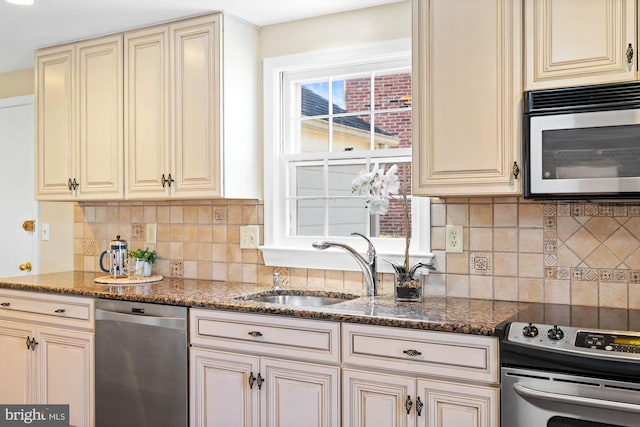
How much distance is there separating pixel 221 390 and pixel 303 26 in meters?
1.86

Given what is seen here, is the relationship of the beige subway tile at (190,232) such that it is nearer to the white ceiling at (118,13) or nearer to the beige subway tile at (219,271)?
the beige subway tile at (219,271)

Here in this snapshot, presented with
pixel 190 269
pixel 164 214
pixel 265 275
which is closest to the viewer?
pixel 265 275

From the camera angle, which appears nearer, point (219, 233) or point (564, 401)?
point (564, 401)

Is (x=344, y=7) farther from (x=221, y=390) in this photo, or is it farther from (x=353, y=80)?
(x=221, y=390)

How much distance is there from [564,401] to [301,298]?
4.77ft

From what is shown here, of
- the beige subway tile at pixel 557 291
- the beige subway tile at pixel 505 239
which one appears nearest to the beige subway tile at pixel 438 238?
the beige subway tile at pixel 505 239

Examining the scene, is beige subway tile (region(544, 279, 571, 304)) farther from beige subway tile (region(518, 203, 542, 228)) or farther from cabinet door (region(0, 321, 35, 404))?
cabinet door (region(0, 321, 35, 404))

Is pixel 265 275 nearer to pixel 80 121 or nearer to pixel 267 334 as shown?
pixel 267 334

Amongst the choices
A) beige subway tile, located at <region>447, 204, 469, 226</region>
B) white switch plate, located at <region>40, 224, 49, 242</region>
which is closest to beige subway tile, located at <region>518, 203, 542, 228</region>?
beige subway tile, located at <region>447, 204, 469, 226</region>

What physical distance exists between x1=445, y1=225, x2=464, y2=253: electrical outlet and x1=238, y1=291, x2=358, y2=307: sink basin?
1.76 feet

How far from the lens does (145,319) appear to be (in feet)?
9.20

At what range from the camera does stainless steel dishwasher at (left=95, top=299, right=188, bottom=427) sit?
2.71 meters

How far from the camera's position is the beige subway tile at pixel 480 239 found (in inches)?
105

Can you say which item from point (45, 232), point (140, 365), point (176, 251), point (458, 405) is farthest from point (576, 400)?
point (45, 232)
